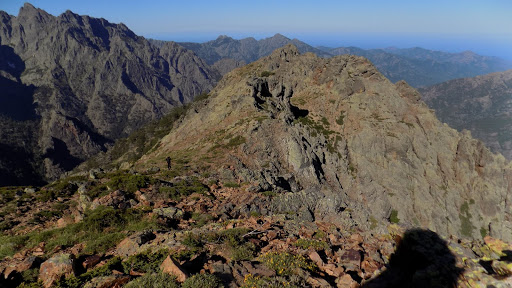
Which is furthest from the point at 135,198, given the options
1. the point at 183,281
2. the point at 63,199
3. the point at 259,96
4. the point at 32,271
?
the point at 259,96

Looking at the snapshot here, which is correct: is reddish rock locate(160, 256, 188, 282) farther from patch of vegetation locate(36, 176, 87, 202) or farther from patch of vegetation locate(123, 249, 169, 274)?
patch of vegetation locate(36, 176, 87, 202)

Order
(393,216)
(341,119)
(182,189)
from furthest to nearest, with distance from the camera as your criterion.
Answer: (341,119)
(393,216)
(182,189)

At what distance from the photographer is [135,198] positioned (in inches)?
812

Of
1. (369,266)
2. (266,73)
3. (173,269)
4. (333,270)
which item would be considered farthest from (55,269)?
(266,73)

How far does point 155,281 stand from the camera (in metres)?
9.41

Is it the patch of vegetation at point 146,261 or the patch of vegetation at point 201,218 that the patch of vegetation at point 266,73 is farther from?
the patch of vegetation at point 146,261

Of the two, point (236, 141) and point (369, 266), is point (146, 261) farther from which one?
point (236, 141)

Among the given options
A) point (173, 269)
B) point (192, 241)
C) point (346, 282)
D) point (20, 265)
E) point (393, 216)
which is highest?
point (173, 269)

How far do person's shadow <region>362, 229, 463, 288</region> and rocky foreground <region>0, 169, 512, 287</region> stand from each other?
4 centimetres

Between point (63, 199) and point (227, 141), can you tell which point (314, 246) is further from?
point (227, 141)

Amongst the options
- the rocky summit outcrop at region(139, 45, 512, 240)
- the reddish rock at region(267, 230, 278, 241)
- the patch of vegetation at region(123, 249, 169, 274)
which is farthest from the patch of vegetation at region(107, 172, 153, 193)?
the rocky summit outcrop at region(139, 45, 512, 240)

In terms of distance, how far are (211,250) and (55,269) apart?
6244 mm

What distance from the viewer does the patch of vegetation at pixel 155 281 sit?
30.1ft

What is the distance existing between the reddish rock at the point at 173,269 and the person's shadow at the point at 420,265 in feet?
22.4
